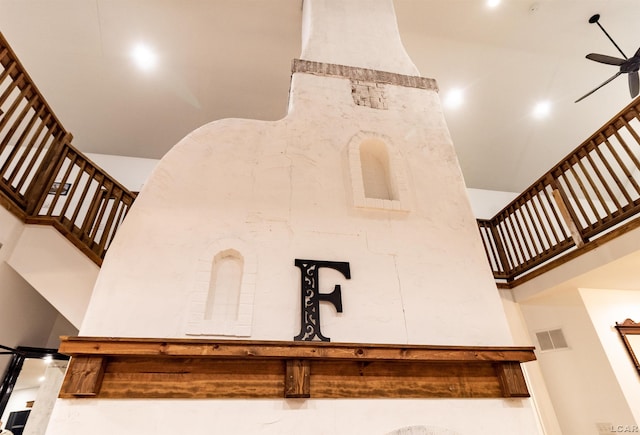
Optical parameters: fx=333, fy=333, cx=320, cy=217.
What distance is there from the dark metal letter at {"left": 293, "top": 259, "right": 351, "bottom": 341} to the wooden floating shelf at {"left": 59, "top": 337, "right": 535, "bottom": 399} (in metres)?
0.16

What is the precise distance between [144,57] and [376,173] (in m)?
5.09

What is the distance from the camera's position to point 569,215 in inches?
159

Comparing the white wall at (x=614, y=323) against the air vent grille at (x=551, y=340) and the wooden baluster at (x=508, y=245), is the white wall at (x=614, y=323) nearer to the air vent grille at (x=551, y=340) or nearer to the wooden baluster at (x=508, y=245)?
the air vent grille at (x=551, y=340)

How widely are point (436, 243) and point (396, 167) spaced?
0.87 metres

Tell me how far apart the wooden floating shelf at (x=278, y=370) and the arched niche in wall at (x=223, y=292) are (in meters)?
0.21

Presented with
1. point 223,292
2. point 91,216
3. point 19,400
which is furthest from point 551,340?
point 19,400

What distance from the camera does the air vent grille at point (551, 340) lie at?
458 cm

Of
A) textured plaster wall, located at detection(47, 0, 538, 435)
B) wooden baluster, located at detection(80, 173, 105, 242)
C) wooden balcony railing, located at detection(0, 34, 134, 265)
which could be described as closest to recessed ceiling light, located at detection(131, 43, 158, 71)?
wooden balcony railing, located at detection(0, 34, 134, 265)

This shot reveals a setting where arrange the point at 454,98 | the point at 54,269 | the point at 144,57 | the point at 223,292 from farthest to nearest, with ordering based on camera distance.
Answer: the point at 454,98, the point at 144,57, the point at 54,269, the point at 223,292

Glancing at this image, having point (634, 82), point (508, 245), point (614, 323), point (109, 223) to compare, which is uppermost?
point (634, 82)

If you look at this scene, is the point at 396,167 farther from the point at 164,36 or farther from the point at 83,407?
the point at 164,36

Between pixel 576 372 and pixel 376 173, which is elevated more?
pixel 376 173

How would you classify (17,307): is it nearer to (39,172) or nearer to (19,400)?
(19,400)

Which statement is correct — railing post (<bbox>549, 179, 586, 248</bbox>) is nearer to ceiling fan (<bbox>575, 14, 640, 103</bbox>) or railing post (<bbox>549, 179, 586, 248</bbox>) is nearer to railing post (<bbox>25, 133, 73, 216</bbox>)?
ceiling fan (<bbox>575, 14, 640, 103</bbox>)
